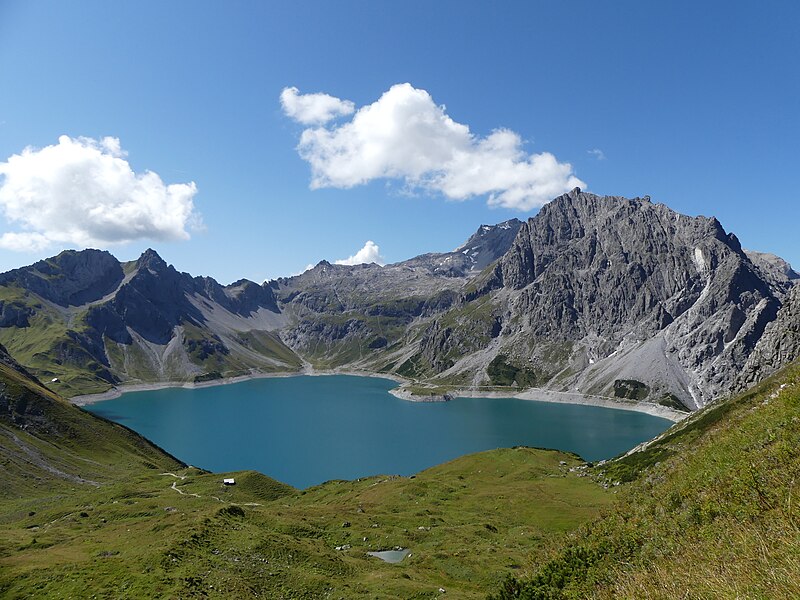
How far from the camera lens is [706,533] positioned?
13953 mm

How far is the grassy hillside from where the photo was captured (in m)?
9.37

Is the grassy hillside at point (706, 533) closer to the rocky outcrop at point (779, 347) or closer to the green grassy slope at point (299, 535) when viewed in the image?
the green grassy slope at point (299, 535)

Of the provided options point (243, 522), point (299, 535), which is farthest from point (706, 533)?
point (299, 535)

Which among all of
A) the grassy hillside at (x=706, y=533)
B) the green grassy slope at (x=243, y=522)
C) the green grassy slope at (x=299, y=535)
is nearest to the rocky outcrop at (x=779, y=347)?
the green grassy slope at (x=243, y=522)

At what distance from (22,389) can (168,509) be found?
80.6 m

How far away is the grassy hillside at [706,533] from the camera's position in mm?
9367

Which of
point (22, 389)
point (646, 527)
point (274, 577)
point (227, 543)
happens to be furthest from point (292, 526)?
point (22, 389)

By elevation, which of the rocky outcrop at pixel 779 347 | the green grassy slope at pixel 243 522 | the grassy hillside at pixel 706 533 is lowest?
the green grassy slope at pixel 243 522

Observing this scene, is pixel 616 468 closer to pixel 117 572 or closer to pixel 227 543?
pixel 227 543

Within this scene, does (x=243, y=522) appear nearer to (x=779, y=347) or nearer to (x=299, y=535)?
(x=299, y=535)

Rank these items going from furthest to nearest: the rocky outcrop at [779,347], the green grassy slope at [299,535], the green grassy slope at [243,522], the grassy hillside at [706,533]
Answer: the rocky outcrop at [779,347] → the green grassy slope at [243,522] → the green grassy slope at [299,535] → the grassy hillside at [706,533]

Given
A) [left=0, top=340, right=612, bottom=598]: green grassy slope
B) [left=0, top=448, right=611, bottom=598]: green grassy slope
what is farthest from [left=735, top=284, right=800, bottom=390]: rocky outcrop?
[left=0, top=448, right=611, bottom=598]: green grassy slope

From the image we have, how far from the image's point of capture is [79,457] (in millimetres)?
118688

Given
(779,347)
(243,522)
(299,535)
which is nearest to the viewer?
(243,522)
